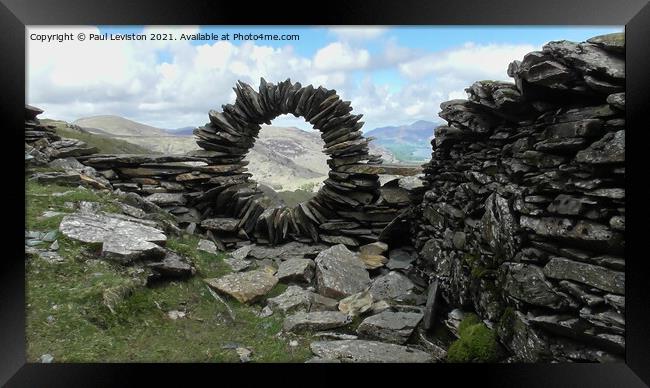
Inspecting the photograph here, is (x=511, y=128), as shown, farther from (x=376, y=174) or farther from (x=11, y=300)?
(x=11, y=300)

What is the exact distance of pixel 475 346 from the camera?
4836 millimetres

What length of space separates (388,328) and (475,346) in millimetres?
1079

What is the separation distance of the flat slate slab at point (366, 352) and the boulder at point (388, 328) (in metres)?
0.16

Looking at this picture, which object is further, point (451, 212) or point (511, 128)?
point (451, 212)

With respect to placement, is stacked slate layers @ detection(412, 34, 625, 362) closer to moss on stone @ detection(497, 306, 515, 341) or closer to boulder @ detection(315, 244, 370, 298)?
moss on stone @ detection(497, 306, 515, 341)

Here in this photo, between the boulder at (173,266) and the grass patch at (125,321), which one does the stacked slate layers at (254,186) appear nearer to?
the boulder at (173,266)

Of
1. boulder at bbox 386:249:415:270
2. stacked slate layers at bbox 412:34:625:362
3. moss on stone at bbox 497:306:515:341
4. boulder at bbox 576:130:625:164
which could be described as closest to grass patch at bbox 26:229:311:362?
moss on stone at bbox 497:306:515:341

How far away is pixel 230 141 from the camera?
9.09m

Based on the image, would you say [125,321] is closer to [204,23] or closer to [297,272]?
[297,272]

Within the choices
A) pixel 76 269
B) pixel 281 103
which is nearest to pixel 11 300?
pixel 76 269

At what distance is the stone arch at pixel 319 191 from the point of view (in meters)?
8.58

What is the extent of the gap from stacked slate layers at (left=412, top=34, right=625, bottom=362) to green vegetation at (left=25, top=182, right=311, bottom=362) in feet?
8.31

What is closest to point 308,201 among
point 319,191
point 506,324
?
point 319,191

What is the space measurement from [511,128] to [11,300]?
20.1ft
